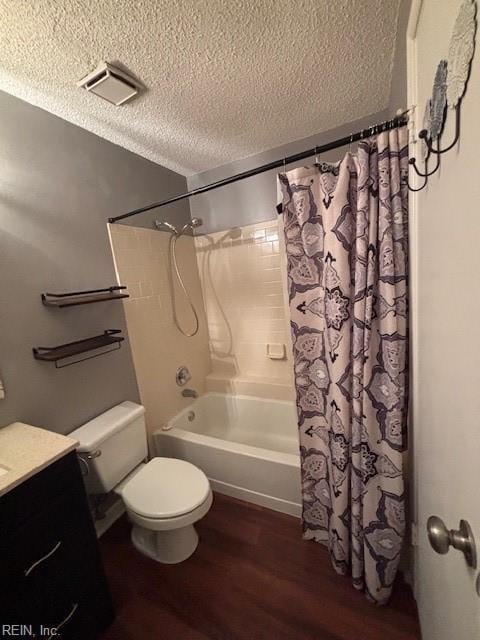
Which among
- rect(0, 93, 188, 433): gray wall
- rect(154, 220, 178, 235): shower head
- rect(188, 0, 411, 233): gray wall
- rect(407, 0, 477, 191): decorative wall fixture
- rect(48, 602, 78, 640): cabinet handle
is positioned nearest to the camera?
rect(407, 0, 477, 191): decorative wall fixture

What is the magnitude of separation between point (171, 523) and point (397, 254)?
1.49 m

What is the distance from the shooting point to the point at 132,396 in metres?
1.70

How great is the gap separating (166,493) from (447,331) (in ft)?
4.62

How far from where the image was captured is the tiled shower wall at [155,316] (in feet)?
5.69

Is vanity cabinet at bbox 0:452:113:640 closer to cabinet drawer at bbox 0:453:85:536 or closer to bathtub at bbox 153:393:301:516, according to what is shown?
cabinet drawer at bbox 0:453:85:536

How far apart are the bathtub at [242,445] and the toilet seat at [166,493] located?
0.28 meters

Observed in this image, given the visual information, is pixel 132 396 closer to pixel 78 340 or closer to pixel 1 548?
pixel 78 340

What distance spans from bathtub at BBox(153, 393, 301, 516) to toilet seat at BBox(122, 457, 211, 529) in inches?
11.2

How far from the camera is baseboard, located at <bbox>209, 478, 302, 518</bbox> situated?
1509 mm

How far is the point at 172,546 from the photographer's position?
1324 mm

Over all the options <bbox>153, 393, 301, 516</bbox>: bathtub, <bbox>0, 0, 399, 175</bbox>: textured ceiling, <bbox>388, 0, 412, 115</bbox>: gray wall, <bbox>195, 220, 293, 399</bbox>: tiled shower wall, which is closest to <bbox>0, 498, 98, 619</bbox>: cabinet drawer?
<bbox>153, 393, 301, 516</bbox>: bathtub

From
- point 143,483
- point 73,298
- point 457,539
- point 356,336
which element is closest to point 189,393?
point 143,483

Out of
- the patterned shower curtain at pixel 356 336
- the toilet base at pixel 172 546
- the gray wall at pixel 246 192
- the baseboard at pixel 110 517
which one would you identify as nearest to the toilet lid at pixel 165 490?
the toilet base at pixel 172 546

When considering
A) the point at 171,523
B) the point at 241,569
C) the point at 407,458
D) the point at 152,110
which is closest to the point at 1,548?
the point at 171,523
